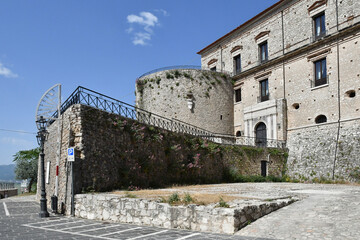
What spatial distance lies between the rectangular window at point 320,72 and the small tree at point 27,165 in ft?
107

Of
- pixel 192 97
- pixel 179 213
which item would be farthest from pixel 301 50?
pixel 179 213

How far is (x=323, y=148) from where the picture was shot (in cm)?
2189

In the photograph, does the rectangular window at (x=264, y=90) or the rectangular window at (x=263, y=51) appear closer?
the rectangular window at (x=264, y=90)

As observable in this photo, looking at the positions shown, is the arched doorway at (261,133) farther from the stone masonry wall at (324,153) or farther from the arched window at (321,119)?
the arched window at (321,119)

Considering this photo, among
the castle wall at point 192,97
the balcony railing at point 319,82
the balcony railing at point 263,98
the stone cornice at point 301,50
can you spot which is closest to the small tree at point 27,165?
the castle wall at point 192,97

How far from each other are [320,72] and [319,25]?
3.85m

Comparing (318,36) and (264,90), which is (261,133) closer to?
(264,90)

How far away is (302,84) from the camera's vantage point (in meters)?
24.9

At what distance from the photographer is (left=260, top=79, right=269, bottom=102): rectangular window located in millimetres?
28188

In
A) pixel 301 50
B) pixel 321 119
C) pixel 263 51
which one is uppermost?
pixel 263 51

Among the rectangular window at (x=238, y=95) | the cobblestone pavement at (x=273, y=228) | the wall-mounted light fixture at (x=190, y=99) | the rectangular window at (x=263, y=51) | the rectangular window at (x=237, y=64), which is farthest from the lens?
the rectangular window at (x=237, y=64)

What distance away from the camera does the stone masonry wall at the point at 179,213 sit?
24.1ft

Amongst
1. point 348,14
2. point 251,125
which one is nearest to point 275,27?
point 348,14

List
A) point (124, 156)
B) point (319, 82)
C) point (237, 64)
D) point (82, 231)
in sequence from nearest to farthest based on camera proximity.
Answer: point (82, 231) < point (124, 156) < point (319, 82) < point (237, 64)
